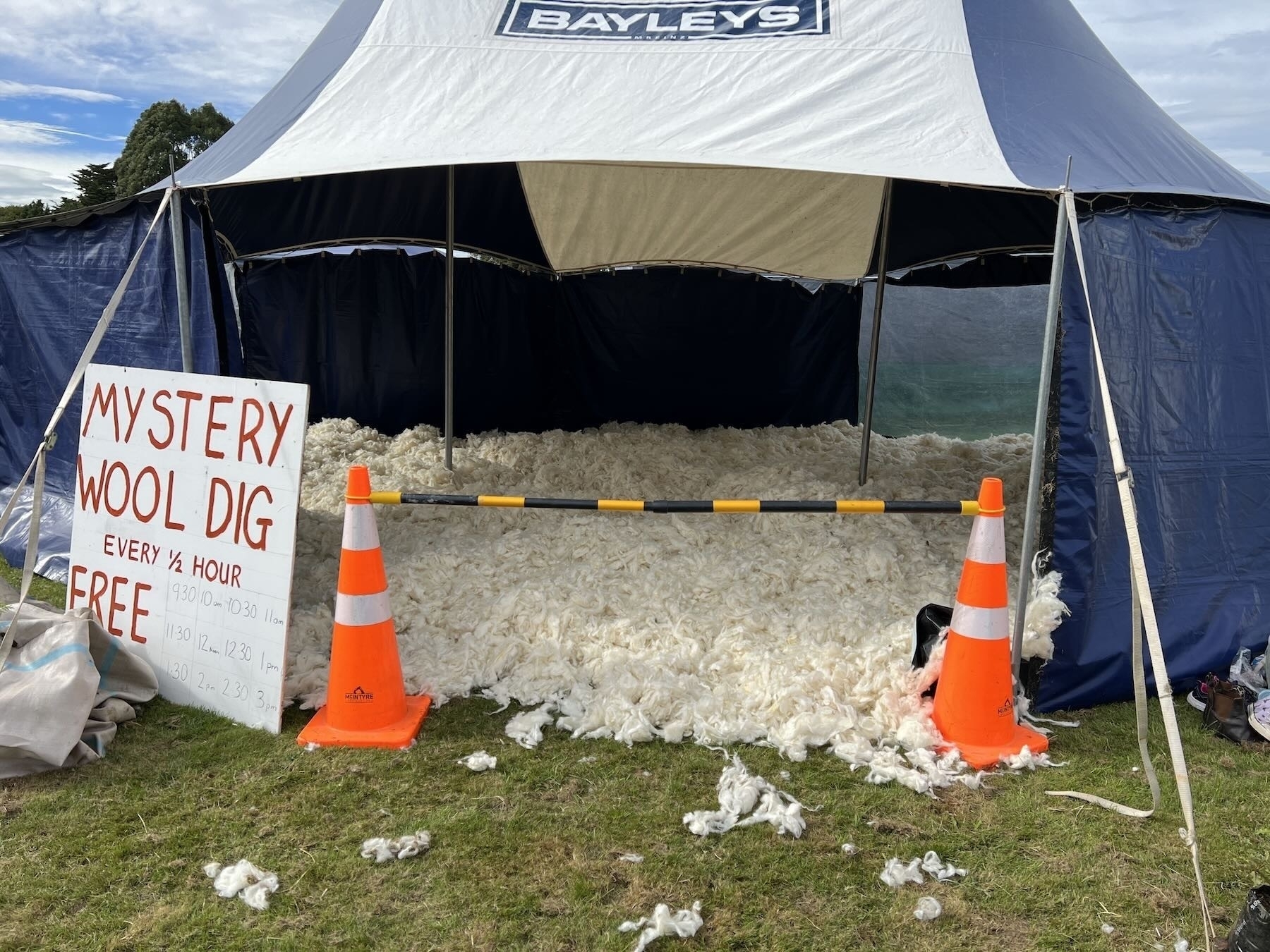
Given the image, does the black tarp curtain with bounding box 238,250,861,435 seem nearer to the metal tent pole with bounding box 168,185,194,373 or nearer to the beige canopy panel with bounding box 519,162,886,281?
the beige canopy panel with bounding box 519,162,886,281

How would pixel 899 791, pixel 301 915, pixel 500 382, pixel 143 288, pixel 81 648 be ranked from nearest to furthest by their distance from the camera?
pixel 301 915
pixel 899 791
pixel 81 648
pixel 143 288
pixel 500 382

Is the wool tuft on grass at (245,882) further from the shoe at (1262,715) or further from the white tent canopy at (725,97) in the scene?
the shoe at (1262,715)

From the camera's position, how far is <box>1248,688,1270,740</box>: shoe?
328 centimetres

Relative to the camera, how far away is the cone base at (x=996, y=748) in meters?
3.10

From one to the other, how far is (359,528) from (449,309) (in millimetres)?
3186

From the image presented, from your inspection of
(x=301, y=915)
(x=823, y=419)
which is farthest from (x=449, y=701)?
(x=823, y=419)

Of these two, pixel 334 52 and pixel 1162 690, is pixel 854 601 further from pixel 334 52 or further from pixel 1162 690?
pixel 334 52

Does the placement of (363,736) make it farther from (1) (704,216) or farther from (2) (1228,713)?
(1) (704,216)

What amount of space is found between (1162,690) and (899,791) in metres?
0.89

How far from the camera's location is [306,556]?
195 inches

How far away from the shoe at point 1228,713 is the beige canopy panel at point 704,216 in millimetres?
4078

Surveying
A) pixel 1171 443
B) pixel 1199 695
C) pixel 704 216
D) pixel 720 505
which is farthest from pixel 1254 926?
pixel 704 216

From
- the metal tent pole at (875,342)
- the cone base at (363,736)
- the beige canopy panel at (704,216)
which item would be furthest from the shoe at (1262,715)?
the beige canopy panel at (704,216)

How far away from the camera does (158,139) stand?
3569cm
